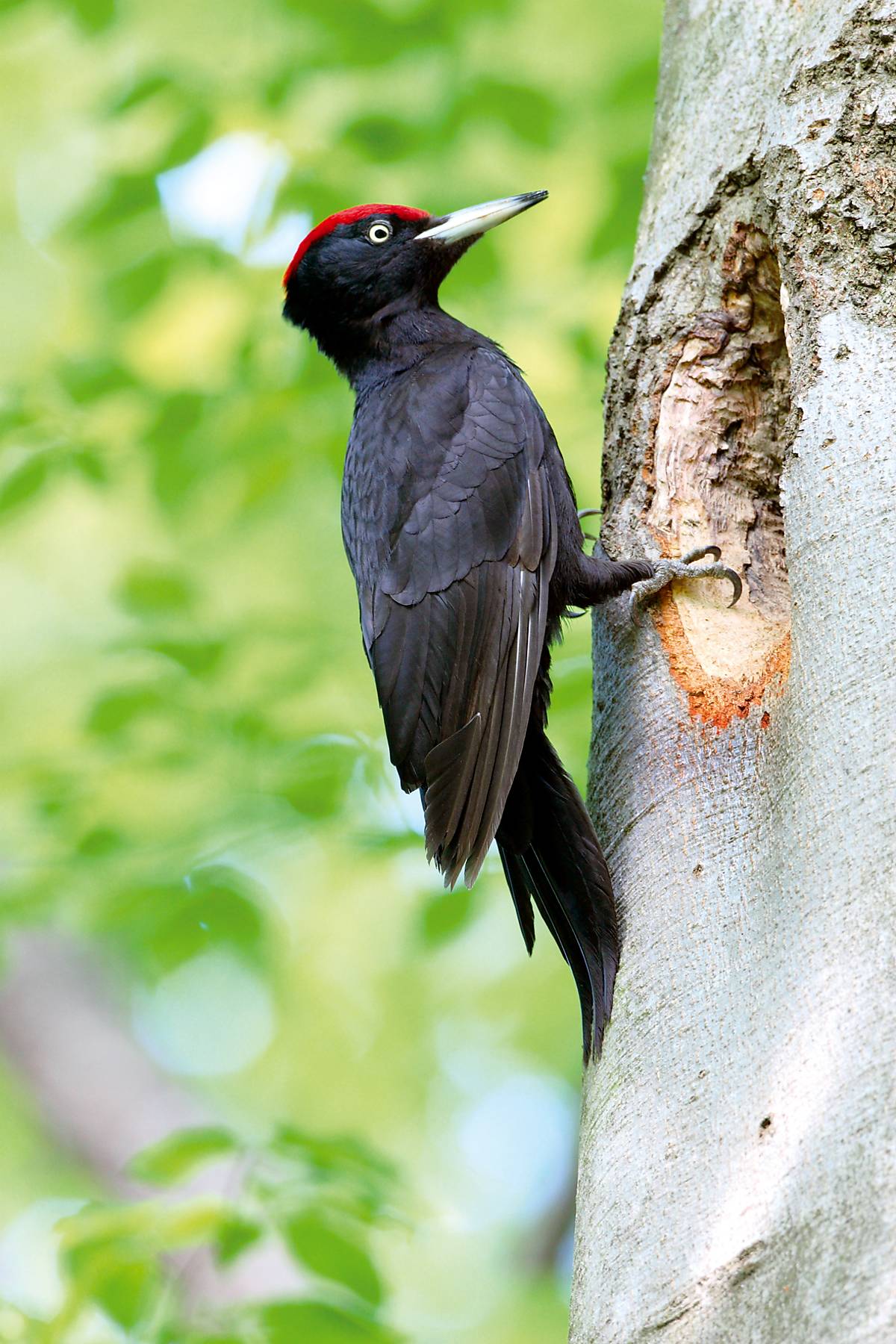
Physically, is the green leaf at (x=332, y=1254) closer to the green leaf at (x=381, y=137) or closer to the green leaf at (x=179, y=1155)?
the green leaf at (x=179, y=1155)

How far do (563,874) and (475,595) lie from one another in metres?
0.68

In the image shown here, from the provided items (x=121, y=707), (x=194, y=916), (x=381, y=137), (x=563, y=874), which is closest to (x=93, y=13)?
(x=381, y=137)

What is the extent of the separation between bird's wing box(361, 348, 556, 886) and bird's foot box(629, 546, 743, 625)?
0.24 m

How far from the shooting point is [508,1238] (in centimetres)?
754

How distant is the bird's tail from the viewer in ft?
7.27

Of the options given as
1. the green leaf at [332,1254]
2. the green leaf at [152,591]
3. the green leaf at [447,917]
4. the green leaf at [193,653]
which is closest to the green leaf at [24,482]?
the green leaf at [152,591]

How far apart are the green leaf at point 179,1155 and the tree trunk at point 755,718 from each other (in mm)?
1110

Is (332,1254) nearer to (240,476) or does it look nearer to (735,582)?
(735,582)

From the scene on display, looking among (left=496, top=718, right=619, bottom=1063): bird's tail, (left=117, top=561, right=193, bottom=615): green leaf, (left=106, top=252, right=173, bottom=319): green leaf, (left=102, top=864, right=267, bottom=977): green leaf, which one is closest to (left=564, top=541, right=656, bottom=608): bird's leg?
(left=496, top=718, right=619, bottom=1063): bird's tail

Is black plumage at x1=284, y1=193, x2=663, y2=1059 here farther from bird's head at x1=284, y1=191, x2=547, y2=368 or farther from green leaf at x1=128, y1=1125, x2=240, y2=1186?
green leaf at x1=128, y1=1125, x2=240, y2=1186

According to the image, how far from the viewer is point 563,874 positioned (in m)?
2.48

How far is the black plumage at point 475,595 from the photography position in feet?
8.13

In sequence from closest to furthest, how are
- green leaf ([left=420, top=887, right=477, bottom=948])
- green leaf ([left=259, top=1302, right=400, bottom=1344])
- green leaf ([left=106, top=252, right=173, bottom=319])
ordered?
1. green leaf ([left=259, top=1302, right=400, bottom=1344])
2. green leaf ([left=420, top=887, right=477, bottom=948])
3. green leaf ([left=106, top=252, right=173, bottom=319])

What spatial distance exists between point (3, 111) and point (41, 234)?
1.14 m
